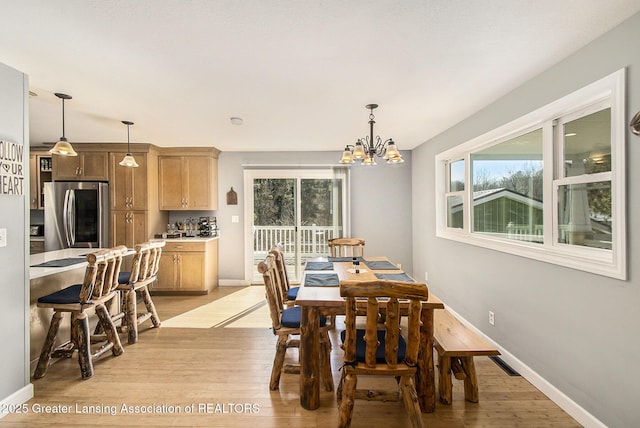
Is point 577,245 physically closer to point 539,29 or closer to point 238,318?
point 539,29

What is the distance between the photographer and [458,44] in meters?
1.96

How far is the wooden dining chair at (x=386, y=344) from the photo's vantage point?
5.49 feet

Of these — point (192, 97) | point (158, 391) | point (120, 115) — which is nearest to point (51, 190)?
point (120, 115)

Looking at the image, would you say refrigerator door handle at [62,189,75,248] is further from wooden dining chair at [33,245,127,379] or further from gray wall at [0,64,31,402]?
gray wall at [0,64,31,402]

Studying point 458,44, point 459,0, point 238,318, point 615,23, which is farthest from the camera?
point 238,318

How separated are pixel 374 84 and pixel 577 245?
1913 millimetres

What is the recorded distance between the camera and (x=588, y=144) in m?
2.11

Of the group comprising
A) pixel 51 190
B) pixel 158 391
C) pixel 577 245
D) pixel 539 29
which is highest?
pixel 539 29

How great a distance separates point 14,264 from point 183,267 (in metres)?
2.69

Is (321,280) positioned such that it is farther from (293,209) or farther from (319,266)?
(293,209)

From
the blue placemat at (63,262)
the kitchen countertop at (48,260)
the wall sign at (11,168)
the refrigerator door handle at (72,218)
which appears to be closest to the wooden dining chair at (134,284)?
the kitchen countertop at (48,260)

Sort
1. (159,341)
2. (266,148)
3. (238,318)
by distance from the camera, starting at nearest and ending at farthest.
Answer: (159,341), (238,318), (266,148)

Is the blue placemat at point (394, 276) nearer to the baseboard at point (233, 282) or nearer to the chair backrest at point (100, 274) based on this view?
the chair backrest at point (100, 274)

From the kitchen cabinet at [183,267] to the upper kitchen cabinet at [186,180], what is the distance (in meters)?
0.69
